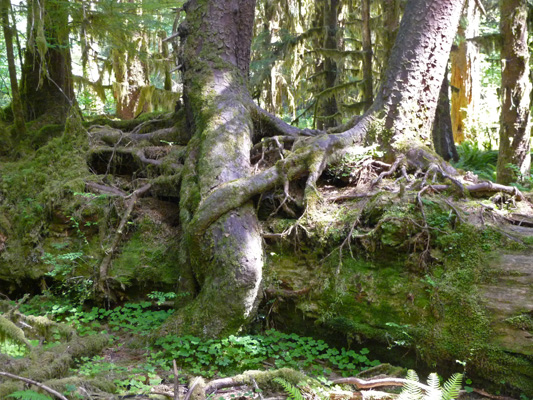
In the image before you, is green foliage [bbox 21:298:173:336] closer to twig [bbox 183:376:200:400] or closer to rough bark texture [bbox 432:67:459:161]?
twig [bbox 183:376:200:400]

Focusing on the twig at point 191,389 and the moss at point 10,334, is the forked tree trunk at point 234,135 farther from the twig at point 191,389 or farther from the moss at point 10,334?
the moss at point 10,334

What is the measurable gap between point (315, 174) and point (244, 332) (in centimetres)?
209

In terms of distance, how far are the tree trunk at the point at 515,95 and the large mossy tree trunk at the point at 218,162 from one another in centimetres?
483

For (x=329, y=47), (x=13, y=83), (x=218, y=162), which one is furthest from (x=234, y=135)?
(x=329, y=47)

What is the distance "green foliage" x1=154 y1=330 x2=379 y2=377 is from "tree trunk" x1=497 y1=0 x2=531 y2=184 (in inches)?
208

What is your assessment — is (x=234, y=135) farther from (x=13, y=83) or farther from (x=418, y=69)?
(x=13, y=83)

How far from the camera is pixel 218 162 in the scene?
17.4ft

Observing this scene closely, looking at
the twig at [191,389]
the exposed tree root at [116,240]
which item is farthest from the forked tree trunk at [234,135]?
the twig at [191,389]

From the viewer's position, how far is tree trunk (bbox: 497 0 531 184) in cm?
755

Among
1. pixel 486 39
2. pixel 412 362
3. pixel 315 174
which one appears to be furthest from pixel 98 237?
pixel 486 39

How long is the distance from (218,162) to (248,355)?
2372 millimetres

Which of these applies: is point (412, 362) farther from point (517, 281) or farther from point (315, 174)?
point (315, 174)

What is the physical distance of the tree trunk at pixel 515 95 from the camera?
24.8 feet

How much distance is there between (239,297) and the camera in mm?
4406
